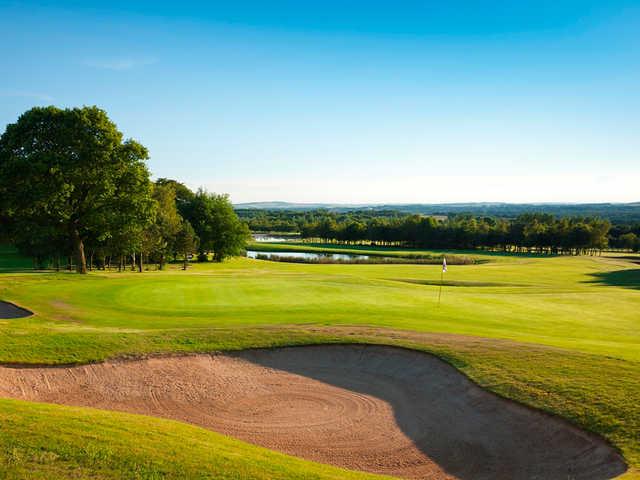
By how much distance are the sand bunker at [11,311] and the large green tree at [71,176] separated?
14.8 m

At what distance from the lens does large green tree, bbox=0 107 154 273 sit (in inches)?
1382

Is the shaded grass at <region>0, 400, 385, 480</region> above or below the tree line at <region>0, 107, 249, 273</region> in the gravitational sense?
below

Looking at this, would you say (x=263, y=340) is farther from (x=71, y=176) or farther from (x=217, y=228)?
(x=217, y=228)

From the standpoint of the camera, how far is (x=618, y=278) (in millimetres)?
58469

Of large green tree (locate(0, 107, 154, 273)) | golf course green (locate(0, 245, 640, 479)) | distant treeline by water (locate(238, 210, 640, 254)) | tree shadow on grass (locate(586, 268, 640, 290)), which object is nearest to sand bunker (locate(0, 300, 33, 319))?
golf course green (locate(0, 245, 640, 479))

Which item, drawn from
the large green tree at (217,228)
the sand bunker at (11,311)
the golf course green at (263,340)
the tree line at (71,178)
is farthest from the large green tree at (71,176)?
the large green tree at (217,228)

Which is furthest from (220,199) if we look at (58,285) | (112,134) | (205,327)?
(205,327)

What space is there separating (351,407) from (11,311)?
17.9 metres

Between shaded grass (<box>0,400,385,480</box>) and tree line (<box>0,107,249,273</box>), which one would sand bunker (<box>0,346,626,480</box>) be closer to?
shaded grass (<box>0,400,385,480</box>)

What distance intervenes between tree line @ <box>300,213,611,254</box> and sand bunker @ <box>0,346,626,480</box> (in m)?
112

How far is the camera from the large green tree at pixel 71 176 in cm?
3509

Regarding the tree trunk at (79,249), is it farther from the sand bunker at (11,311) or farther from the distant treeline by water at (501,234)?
the distant treeline by water at (501,234)

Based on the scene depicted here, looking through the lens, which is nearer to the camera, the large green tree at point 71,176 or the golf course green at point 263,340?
the golf course green at point 263,340

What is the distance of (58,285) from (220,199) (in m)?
54.2
